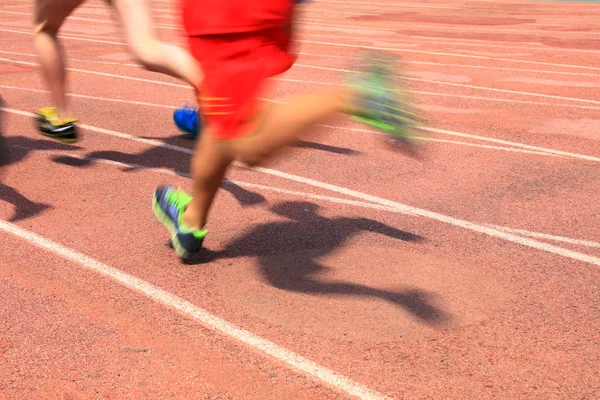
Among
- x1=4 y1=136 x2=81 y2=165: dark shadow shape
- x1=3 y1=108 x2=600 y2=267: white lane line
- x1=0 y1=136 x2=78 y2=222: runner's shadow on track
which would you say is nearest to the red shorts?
x1=0 y1=136 x2=78 y2=222: runner's shadow on track

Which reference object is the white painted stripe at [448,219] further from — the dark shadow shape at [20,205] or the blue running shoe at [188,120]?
the dark shadow shape at [20,205]

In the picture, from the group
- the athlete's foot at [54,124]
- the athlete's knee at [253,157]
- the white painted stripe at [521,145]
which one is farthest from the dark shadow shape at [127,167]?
the white painted stripe at [521,145]

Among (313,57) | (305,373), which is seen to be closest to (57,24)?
(305,373)

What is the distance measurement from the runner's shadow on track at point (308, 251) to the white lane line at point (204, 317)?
1.38 feet

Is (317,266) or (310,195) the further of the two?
(310,195)

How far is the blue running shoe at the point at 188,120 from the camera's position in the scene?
21.6 ft

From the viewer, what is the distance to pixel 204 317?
3.77m

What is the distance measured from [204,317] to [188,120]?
3.09 m

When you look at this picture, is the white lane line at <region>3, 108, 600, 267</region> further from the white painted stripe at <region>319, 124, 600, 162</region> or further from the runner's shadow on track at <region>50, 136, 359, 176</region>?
the white painted stripe at <region>319, 124, 600, 162</region>

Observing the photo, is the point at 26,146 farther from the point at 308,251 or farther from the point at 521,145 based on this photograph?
the point at 521,145

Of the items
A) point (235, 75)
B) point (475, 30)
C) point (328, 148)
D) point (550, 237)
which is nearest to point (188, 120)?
point (328, 148)

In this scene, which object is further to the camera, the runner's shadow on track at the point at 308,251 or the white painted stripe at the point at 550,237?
the white painted stripe at the point at 550,237

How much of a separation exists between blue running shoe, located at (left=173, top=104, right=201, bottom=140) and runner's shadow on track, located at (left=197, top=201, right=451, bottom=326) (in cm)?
157

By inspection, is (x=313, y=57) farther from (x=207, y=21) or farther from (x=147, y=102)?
(x=207, y=21)
